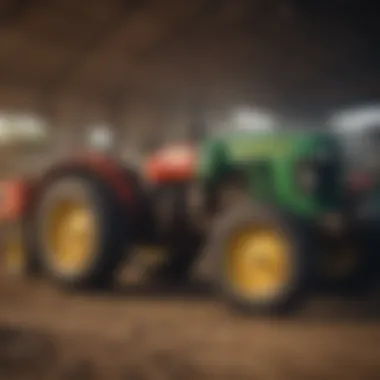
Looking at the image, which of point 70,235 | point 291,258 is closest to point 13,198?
point 70,235

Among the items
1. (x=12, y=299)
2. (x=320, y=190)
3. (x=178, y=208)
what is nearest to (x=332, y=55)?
(x=320, y=190)

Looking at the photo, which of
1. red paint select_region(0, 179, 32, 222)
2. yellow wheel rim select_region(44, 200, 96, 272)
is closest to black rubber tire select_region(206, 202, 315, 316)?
yellow wheel rim select_region(44, 200, 96, 272)

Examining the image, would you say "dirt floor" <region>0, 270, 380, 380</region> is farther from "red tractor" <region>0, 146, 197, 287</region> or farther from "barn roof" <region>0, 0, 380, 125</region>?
"barn roof" <region>0, 0, 380, 125</region>

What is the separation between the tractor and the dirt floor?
0.16 ft

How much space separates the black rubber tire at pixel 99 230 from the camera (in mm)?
1227

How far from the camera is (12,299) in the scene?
1.20m

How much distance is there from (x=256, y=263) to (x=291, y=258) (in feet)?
0.25

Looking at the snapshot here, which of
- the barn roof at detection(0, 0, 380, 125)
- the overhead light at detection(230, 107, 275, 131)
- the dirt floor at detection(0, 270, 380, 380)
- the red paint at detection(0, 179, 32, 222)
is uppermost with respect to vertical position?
the barn roof at detection(0, 0, 380, 125)

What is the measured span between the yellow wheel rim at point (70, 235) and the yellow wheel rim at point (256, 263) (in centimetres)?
24

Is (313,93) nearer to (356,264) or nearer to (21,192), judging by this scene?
(356,264)

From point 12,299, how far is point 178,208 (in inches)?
11.4

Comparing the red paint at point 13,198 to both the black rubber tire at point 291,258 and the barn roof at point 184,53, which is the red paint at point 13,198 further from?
the black rubber tire at point 291,258

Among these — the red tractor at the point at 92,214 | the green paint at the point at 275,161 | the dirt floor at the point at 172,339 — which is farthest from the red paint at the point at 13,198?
the green paint at the point at 275,161

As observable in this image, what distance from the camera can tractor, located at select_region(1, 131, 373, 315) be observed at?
1.12 m
